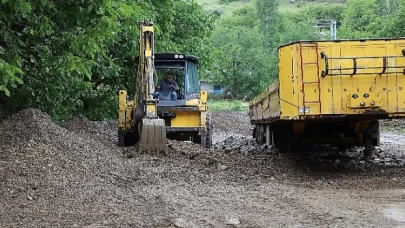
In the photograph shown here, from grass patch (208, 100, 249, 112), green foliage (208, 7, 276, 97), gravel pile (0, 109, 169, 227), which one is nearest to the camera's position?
gravel pile (0, 109, 169, 227)

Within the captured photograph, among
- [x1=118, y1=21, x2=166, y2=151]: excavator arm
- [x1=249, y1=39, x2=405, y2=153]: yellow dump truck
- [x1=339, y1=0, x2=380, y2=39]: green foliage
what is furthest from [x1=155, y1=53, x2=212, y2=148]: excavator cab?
[x1=339, y1=0, x2=380, y2=39]: green foliage

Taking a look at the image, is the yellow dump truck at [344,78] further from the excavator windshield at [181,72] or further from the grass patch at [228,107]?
the grass patch at [228,107]

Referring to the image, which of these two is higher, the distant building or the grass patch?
the distant building

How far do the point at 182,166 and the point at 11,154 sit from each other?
3135 mm

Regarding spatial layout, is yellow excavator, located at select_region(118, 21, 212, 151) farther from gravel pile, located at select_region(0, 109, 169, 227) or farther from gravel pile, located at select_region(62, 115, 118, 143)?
gravel pile, located at select_region(0, 109, 169, 227)

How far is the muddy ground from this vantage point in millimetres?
7027

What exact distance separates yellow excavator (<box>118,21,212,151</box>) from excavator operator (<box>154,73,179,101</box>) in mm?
86

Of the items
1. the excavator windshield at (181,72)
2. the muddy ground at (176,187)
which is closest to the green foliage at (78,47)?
the muddy ground at (176,187)

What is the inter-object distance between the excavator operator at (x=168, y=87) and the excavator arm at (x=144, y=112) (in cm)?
81

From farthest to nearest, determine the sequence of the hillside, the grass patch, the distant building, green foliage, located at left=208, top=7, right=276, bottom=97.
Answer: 1. the hillside
2. the distant building
3. green foliage, located at left=208, top=7, right=276, bottom=97
4. the grass patch

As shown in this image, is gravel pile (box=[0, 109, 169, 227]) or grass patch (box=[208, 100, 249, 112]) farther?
grass patch (box=[208, 100, 249, 112])

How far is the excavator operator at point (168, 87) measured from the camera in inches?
627

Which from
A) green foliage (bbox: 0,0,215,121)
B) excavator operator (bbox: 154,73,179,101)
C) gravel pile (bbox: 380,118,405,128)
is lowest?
gravel pile (bbox: 380,118,405,128)

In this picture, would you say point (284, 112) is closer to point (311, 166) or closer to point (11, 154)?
point (311, 166)
